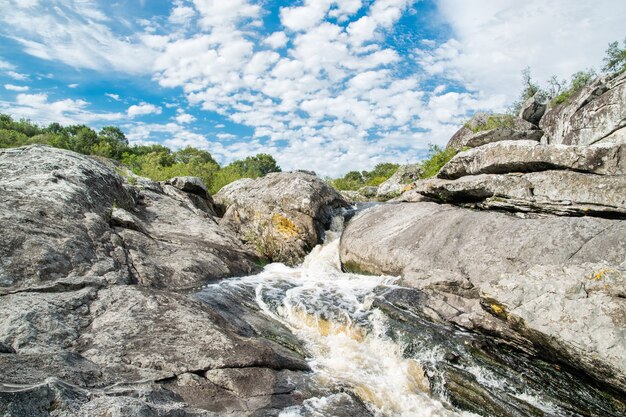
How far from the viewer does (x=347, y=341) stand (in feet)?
29.6

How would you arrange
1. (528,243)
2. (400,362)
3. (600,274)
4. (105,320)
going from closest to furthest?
1. (105,320)
2. (600,274)
3. (400,362)
4. (528,243)

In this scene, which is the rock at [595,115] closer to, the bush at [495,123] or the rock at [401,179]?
the bush at [495,123]

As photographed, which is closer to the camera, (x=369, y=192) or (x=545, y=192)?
(x=545, y=192)

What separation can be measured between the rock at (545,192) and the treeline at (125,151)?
21.0 metres

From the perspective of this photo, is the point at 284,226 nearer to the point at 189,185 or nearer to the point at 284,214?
the point at 284,214

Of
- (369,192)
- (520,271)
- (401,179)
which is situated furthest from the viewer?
(369,192)

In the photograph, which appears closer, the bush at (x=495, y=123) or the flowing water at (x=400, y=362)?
the flowing water at (x=400, y=362)

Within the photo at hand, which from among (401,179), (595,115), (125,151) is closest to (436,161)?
(401,179)

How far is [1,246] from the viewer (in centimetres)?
793

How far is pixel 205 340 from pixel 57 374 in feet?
8.14

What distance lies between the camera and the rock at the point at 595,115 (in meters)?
15.6

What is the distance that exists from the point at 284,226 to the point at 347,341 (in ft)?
28.2

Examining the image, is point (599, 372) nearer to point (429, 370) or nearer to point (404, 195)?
point (429, 370)

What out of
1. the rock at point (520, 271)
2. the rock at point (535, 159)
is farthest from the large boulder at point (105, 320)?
the rock at point (535, 159)
